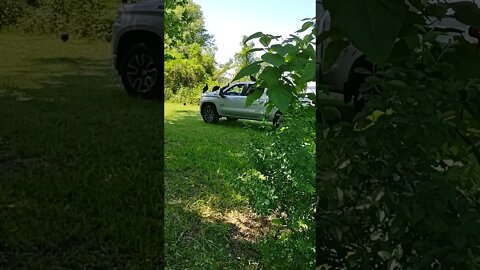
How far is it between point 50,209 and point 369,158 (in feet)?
→ 7.63

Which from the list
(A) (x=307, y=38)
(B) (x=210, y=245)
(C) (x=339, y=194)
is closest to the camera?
(C) (x=339, y=194)

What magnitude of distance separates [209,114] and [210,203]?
44 cm

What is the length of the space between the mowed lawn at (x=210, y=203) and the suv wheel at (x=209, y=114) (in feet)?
0.08

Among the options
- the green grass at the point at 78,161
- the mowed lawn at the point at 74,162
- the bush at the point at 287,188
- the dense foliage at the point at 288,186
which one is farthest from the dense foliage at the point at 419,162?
the mowed lawn at the point at 74,162

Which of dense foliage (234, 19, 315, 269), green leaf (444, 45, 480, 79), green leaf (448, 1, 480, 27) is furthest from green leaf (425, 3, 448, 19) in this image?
dense foliage (234, 19, 315, 269)

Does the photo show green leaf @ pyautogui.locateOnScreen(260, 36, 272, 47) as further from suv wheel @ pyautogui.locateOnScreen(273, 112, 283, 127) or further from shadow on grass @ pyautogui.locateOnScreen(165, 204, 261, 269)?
shadow on grass @ pyautogui.locateOnScreen(165, 204, 261, 269)

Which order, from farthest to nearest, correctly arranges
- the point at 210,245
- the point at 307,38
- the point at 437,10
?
the point at 210,245, the point at 307,38, the point at 437,10

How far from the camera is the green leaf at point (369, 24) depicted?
31cm

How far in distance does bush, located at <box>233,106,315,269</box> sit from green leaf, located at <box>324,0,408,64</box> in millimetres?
2264

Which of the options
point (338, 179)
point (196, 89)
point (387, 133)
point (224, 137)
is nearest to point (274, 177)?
point (224, 137)

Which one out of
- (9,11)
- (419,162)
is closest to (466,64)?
(419,162)

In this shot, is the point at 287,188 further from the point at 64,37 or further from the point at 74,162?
the point at 64,37

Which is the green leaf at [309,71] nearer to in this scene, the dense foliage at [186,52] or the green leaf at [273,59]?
the green leaf at [273,59]

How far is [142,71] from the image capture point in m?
3.30
